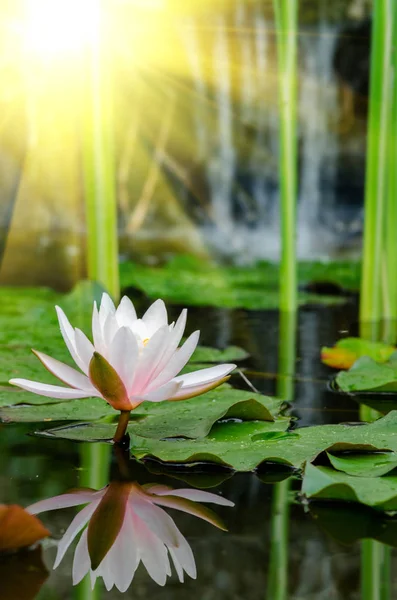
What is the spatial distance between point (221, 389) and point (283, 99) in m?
1.30

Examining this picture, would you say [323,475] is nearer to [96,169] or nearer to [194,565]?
[194,565]

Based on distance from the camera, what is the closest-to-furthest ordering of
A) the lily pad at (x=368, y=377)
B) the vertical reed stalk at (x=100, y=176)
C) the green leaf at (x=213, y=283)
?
the lily pad at (x=368, y=377)
the vertical reed stalk at (x=100, y=176)
the green leaf at (x=213, y=283)

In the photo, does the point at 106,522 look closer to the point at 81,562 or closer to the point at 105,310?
the point at 81,562

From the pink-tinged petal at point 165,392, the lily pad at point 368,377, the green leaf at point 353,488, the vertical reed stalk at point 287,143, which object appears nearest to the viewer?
the green leaf at point 353,488

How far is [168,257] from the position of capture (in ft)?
11.3

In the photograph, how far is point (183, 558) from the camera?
57 centimetres

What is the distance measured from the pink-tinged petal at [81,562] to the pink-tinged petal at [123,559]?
0.01m

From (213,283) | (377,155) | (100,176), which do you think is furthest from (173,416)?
(213,283)

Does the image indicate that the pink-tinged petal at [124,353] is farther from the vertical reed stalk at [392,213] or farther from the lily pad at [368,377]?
the vertical reed stalk at [392,213]

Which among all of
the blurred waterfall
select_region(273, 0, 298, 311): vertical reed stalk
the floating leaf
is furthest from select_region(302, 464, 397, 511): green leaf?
the blurred waterfall

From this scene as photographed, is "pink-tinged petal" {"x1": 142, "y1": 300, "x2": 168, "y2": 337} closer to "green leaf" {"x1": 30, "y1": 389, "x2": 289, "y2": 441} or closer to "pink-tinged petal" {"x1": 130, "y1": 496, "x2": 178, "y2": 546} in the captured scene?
"green leaf" {"x1": 30, "y1": 389, "x2": 289, "y2": 441}

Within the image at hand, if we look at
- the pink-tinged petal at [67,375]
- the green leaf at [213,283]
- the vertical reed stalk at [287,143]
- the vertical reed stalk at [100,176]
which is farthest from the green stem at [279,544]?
the green leaf at [213,283]

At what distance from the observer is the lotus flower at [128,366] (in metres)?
0.74

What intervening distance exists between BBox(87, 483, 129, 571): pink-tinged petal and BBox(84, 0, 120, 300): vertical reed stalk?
1278 mm
